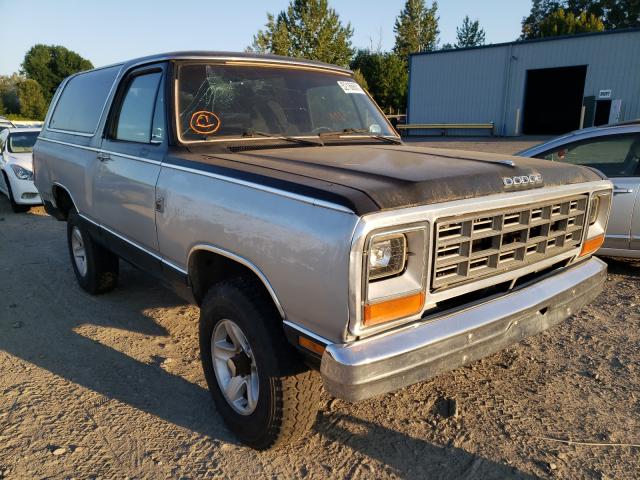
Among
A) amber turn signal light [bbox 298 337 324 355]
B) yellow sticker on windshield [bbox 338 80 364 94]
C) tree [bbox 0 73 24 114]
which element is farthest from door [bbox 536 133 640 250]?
tree [bbox 0 73 24 114]

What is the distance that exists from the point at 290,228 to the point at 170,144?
143cm

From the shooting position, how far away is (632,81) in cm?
2169

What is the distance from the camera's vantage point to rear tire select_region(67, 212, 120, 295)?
15.0 ft

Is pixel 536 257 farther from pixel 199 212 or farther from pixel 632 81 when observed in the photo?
pixel 632 81

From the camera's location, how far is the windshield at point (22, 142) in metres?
9.87

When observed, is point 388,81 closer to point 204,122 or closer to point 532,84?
point 532,84

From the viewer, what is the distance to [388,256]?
208 centimetres

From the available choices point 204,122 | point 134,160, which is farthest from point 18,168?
point 204,122

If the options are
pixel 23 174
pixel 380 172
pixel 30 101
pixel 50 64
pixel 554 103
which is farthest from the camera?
pixel 50 64

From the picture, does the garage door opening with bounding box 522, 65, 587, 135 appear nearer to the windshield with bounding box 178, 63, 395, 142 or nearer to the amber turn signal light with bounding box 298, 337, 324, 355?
the windshield with bounding box 178, 63, 395, 142

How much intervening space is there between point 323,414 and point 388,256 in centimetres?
132

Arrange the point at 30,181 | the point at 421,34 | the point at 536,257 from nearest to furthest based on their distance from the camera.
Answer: the point at 536,257 → the point at 30,181 → the point at 421,34

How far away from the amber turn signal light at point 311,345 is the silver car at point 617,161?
12.8 ft

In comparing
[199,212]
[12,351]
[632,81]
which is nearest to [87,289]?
[12,351]
